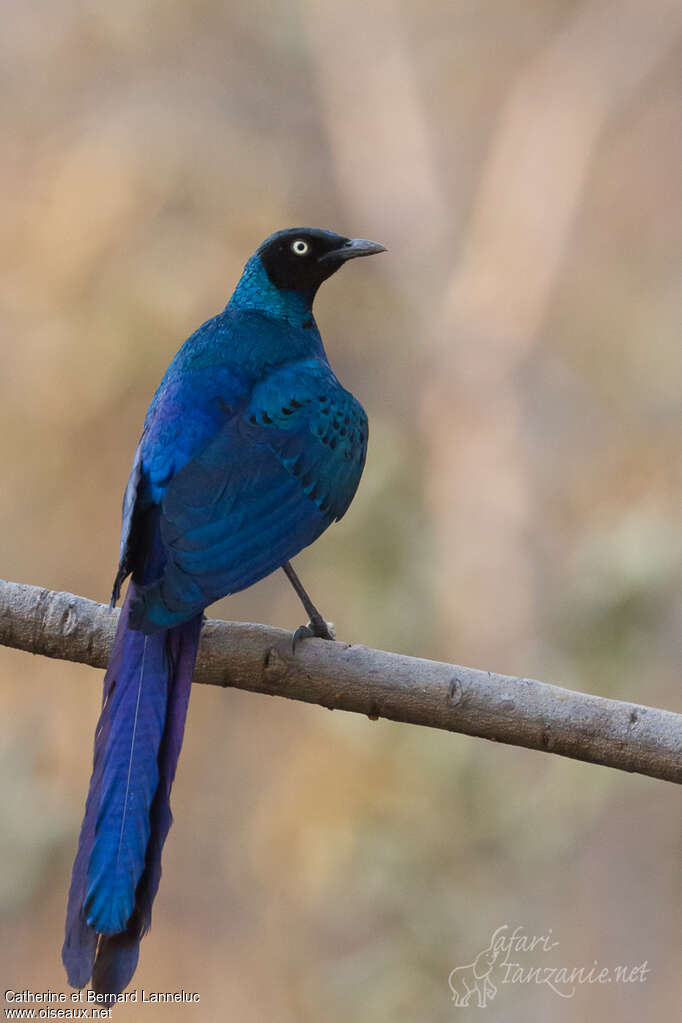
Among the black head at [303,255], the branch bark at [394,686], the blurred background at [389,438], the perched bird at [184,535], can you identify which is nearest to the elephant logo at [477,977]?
the blurred background at [389,438]

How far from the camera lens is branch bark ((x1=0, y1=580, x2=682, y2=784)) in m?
2.92

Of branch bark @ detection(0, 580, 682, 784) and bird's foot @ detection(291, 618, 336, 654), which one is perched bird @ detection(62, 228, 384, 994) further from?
branch bark @ detection(0, 580, 682, 784)

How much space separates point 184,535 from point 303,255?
1490 millimetres

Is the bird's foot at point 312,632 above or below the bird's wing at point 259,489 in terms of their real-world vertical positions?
below

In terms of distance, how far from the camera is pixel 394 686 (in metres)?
3.05

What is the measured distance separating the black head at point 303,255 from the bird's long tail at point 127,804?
5.06 feet

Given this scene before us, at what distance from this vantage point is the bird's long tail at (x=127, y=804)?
8.27ft

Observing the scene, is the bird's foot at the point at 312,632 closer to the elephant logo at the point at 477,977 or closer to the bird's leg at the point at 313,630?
the bird's leg at the point at 313,630

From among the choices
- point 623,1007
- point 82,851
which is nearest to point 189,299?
point 623,1007

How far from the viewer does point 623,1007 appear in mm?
6676

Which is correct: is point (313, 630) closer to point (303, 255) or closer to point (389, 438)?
point (303, 255)

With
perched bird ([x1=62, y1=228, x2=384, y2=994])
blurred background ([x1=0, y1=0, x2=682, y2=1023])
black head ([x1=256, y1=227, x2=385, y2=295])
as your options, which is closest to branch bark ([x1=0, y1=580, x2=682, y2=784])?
perched bird ([x1=62, y1=228, x2=384, y2=994])

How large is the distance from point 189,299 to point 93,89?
93.6 inches

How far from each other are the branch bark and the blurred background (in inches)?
124
